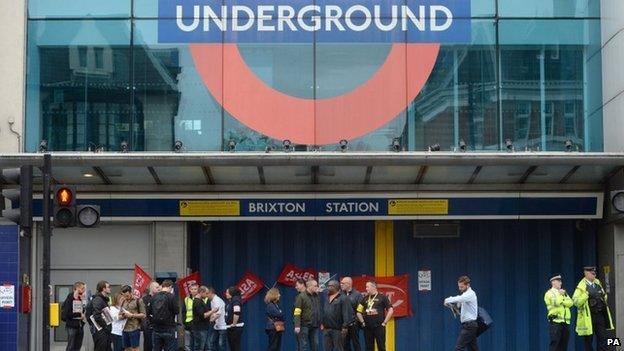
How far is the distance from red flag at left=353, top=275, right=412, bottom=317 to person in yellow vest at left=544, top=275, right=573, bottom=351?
4102 mm

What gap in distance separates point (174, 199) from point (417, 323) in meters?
5.63

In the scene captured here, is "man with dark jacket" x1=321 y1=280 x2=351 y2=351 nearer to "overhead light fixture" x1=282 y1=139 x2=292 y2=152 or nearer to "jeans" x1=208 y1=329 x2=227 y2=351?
"jeans" x1=208 y1=329 x2=227 y2=351

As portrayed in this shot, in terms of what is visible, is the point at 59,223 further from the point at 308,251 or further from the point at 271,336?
the point at 308,251

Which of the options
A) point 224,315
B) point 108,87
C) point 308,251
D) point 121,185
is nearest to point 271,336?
point 224,315

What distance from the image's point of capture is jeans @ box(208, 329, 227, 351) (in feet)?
74.4

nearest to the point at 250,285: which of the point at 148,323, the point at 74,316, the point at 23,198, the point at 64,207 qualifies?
the point at 148,323

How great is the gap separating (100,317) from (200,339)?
6.50ft

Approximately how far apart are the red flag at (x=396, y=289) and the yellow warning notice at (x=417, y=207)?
161 centimetres

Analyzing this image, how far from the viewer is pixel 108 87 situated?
77.5ft

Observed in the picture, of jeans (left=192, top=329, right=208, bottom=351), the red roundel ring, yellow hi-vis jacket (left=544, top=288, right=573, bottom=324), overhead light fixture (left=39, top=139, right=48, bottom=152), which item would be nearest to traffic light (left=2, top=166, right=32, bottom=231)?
jeans (left=192, top=329, right=208, bottom=351)

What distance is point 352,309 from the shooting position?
71.6 feet

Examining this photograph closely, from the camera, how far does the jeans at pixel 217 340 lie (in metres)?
22.7

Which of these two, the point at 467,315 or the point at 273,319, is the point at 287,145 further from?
the point at 467,315

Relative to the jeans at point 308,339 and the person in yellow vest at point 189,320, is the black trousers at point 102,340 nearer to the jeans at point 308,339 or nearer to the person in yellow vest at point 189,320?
the person in yellow vest at point 189,320
